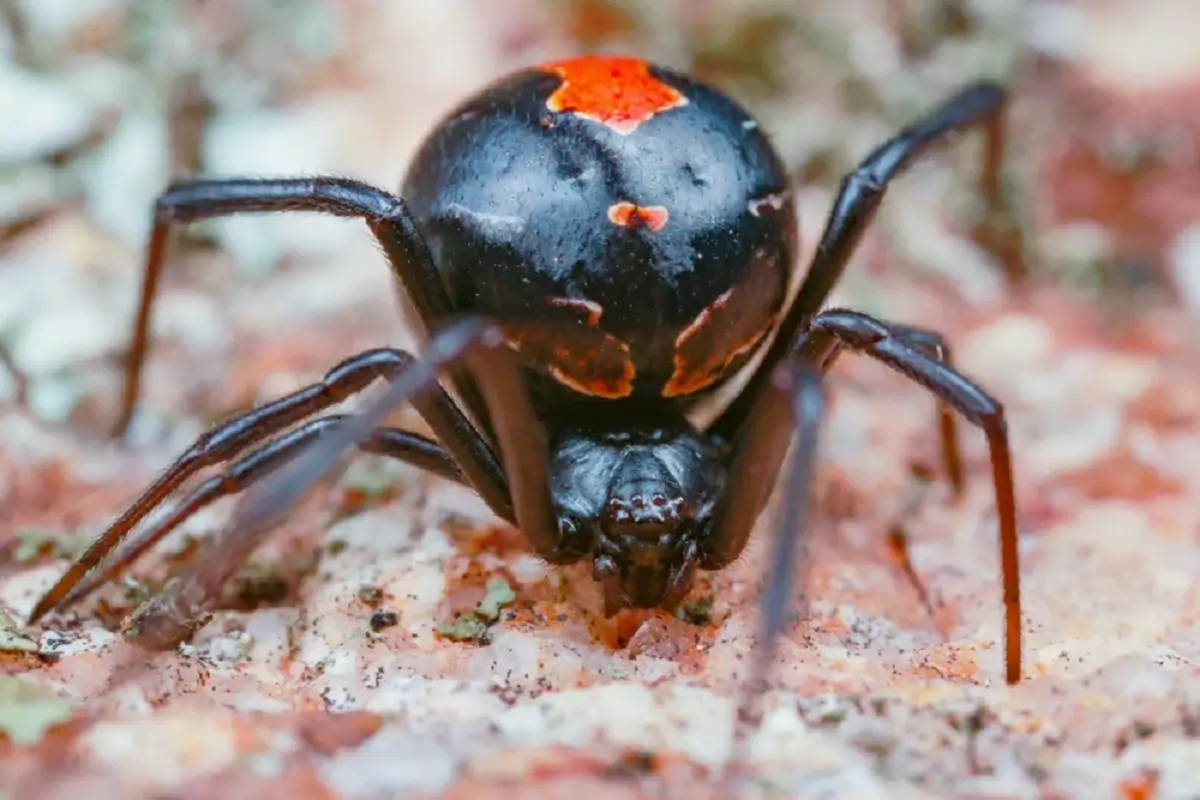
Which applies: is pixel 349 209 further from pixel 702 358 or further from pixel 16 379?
pixel 16 379

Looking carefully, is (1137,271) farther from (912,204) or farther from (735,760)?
(735,760)

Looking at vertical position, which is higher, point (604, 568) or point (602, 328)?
point (602, 328)

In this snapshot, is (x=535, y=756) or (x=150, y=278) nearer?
(x=535, y=756)

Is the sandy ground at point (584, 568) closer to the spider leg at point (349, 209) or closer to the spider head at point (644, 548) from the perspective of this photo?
the spider head at point (644, 548)

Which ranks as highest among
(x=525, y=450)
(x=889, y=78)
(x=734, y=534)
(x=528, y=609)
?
(x=889, y=78)

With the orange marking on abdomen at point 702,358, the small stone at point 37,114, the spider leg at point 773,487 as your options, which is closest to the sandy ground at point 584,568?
the small stone at point 37,114

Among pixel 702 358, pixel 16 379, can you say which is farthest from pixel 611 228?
pixel 16 379

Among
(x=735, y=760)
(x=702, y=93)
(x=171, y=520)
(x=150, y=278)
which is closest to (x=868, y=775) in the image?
(x=735, y=760)

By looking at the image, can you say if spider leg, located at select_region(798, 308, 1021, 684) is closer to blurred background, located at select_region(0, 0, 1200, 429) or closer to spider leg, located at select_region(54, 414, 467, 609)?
spider leg, located at select_region(54, 414, 467, 609)
